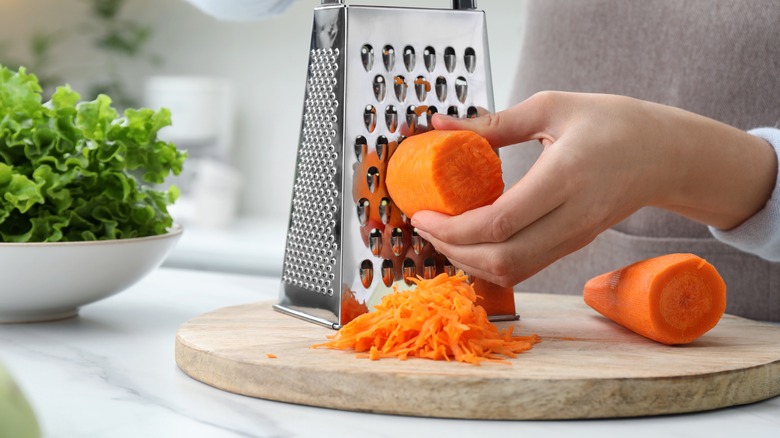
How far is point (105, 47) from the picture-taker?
16.4 ft

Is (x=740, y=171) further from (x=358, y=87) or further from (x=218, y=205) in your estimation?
(x=218, y=205)

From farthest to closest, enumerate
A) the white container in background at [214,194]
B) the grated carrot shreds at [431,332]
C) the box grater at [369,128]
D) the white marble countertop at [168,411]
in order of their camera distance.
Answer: the white container in background at [214,194], the box grater at [369,128], the grated carrot shreds at [431,332], the white marble countertop at [168,411]

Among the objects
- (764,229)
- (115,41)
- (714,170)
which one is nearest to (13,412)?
(714,170)

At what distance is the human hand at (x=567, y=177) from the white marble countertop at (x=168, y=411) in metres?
0.25

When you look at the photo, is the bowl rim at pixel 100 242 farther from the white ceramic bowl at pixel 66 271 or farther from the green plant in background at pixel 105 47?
the green plant in background at pixel 105 47

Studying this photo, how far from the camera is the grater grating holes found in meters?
1.12

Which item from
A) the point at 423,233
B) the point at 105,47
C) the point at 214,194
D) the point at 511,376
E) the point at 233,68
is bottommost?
the point at 214,194

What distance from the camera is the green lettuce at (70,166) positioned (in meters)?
1.12

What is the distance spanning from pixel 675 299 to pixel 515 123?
0.91 feet

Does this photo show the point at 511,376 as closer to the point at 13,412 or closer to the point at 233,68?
the point at 13,412

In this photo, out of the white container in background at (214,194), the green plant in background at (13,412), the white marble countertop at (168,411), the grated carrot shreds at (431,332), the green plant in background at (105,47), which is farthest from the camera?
the green plant in background at (105,47)

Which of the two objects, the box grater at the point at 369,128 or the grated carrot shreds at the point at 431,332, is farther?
the box grater at the point at 369,128

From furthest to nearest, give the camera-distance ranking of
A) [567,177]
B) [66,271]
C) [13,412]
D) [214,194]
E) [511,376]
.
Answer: [214,194] < [66,271] < [567,177] < [511,376] < [13,412]

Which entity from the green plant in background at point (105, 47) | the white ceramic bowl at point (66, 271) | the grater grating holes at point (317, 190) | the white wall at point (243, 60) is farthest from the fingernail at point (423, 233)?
the green plant in background at point (105, 47)
